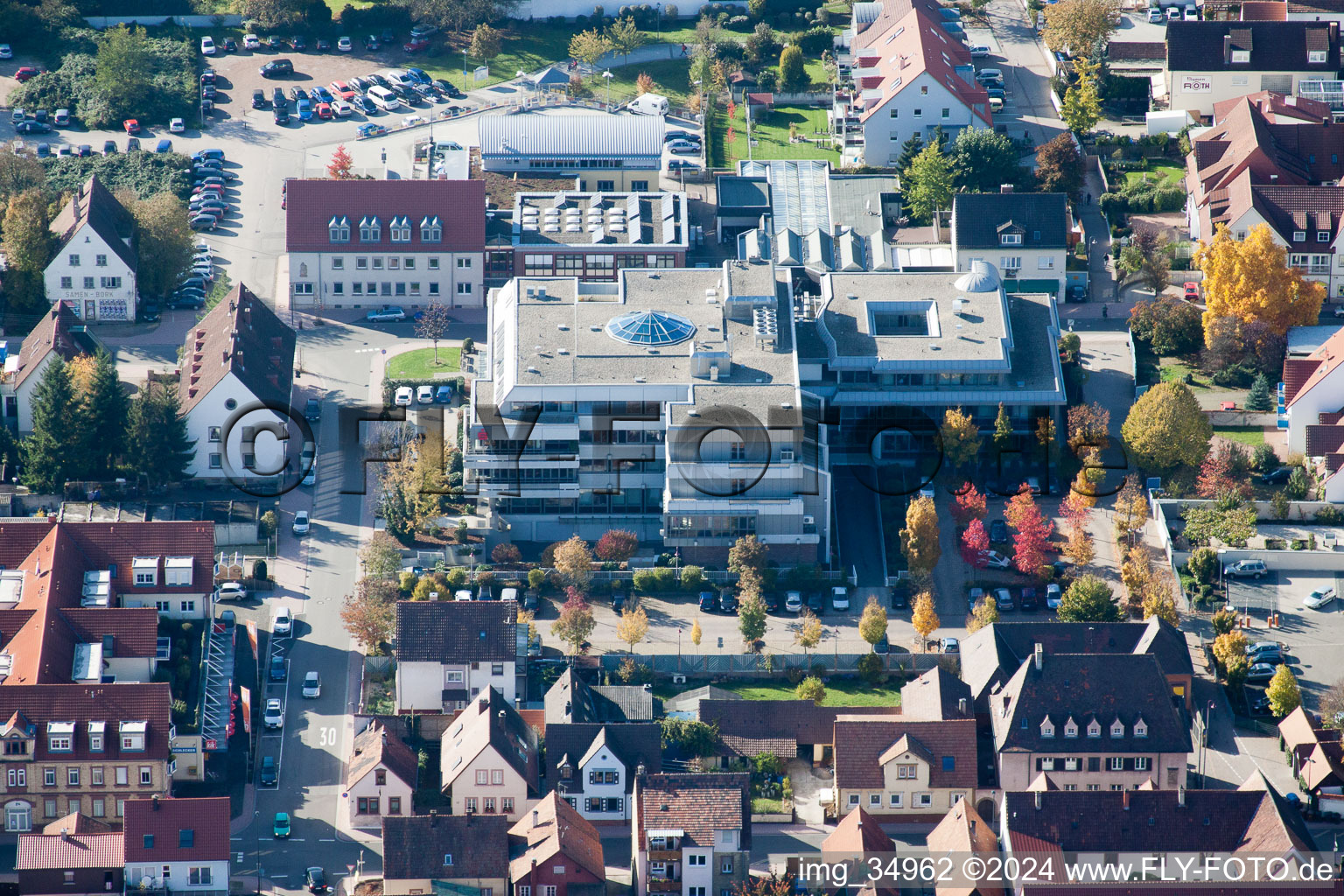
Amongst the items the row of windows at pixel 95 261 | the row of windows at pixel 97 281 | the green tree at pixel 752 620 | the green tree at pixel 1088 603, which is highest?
the row of windows at pixel 95 261

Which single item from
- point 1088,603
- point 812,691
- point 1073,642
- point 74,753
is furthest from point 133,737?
point 1088,603

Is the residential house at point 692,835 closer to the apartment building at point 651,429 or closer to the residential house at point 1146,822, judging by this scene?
the residential house at point 1146,822

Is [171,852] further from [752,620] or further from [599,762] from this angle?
[752,620]

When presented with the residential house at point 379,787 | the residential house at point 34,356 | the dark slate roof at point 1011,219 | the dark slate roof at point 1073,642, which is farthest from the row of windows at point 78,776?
the dark slate roof at point 1011,219

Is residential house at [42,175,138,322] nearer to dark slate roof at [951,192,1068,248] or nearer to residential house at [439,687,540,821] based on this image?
dark slate roof at [951,192,1068,248]

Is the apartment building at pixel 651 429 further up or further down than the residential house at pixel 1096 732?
further up

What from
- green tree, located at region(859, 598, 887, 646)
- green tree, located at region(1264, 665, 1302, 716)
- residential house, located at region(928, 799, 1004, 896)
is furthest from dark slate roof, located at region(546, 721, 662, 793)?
green tree, located at region(1264, 665, 1302, 716)
